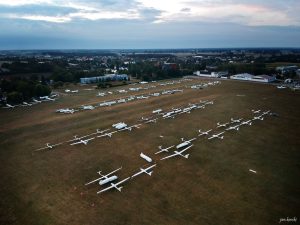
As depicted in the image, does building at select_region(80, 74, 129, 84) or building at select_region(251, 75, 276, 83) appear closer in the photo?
building at select_region(80, 74, 129, 84)

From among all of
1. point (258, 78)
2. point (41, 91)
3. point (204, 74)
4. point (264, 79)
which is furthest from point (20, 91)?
point (258, 78)

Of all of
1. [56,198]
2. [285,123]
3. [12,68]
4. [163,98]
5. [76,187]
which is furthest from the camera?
[12,68]

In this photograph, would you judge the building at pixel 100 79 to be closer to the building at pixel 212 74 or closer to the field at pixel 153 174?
the building at pixel 212 74

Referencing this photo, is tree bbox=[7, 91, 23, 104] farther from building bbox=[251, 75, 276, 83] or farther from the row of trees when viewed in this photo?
building bbox=[251, 75, 276, 83]

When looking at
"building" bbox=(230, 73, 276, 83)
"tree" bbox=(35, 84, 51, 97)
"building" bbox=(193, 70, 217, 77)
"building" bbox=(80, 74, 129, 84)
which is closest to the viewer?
"tree" bbox=(35, 84, 51, 97)

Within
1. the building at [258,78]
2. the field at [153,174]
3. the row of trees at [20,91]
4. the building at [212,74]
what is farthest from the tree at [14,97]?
the building at [212,74]

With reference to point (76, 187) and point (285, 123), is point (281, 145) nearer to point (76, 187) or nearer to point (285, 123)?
point (285, 123)

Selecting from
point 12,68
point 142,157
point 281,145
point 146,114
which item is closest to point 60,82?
point 12,68

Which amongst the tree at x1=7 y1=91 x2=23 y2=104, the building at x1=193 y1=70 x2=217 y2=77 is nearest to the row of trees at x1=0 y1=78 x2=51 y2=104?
the tree at x1=7 y1=91 x2=23 y2=104
